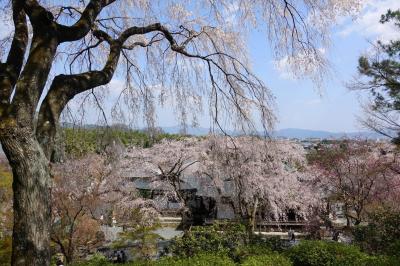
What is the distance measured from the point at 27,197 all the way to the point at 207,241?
5.22 meters

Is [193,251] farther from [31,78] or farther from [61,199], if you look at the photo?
[61,199]

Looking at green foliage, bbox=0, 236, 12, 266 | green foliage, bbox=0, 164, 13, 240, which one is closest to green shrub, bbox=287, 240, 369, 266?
green foliage, bbox=0, 236, 12, 266

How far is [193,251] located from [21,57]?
5.10m

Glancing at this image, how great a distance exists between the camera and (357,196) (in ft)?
53.8

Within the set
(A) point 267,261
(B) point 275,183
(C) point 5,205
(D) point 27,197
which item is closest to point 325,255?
(A) point 267,261

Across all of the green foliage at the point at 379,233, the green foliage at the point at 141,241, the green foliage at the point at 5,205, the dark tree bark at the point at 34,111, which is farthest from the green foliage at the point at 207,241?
the green foliage at the point at 5,205

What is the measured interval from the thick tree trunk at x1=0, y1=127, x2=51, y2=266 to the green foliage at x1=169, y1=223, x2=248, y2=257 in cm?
461

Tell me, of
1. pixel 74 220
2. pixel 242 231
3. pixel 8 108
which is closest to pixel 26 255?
pixel 8 108

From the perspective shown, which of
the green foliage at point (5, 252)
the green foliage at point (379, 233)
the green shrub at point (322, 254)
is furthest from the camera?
the green foliage at point (5, 252)

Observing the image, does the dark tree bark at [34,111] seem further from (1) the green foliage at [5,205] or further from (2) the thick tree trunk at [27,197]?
(1) the green foliage at [5,205]

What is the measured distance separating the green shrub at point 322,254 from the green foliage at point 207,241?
1113mm

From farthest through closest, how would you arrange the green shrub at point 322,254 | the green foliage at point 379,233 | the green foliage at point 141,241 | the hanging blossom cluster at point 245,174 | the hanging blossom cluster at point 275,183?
the hanging blossom cluster at point 245,174 < the hanging blossom cluster at point 275,183 < the green foliage at point 141,241 < the green foliage at point 379,233 < the green shrub at point 322,254

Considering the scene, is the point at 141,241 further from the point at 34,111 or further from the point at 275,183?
the point at 34,111

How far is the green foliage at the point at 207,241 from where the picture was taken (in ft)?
26.1
